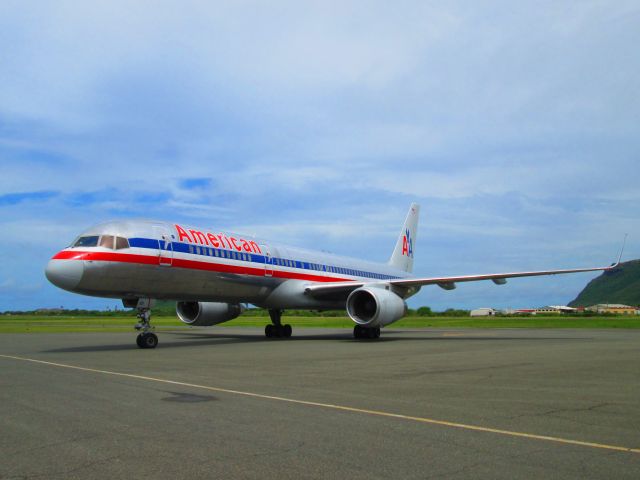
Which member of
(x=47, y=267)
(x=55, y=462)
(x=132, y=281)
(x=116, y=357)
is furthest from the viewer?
(x=132, y=281)

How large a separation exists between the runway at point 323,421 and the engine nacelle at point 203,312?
1302 centimetres

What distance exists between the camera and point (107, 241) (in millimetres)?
17578

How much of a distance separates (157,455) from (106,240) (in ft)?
45.1

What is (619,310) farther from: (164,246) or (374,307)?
(164,246)

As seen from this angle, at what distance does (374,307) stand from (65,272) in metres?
12.1

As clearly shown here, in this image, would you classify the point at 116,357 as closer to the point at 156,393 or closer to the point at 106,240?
the point at 106,240

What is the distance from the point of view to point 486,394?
8.24 meters

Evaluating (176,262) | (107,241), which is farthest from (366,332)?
(107,241)

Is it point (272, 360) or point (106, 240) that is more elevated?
point (106, 240)

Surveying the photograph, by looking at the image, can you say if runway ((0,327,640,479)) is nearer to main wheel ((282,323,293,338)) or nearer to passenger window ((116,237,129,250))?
passenger window ((116,237,129,250))

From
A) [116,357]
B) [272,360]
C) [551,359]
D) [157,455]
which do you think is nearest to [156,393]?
[157,455]

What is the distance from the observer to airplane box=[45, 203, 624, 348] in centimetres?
1738

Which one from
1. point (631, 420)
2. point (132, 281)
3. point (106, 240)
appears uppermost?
A: point (106, 240)

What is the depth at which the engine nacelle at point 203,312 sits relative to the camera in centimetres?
2536
